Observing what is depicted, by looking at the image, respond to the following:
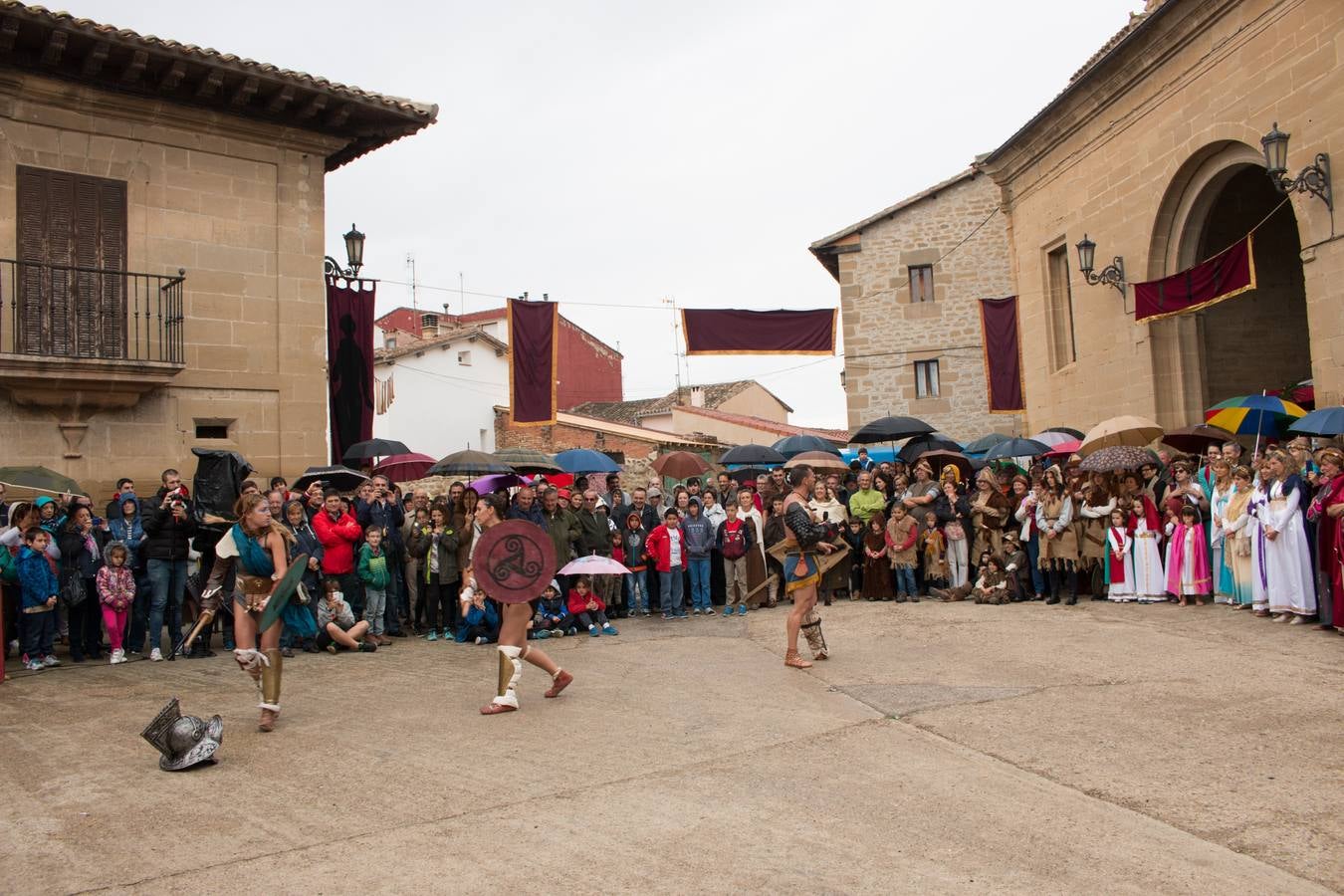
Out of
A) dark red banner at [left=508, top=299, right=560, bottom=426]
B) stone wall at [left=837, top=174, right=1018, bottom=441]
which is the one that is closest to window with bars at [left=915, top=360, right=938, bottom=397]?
stone wall at [left=837, top=174, right=1018, bottom=441]

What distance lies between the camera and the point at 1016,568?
536 inches

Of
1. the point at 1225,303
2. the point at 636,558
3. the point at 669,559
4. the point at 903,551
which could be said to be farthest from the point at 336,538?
the point at 1225,303

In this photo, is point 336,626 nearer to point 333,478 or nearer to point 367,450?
point 333,478

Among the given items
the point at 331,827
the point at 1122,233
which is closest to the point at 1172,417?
the point at 1122,233

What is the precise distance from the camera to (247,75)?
44.1 ft

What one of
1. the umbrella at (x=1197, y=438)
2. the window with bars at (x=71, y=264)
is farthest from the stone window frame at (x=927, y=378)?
the window with bars at (x=71, y=264)

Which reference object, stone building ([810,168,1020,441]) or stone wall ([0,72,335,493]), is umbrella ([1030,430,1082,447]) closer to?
stone building ([810,168,1020,441])

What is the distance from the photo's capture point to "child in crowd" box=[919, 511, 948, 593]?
47.1ft

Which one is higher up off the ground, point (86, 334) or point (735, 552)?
point (86, 334)

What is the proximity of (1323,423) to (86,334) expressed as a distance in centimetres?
1496

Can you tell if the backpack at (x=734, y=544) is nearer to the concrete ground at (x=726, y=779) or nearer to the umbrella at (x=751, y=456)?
the umbrella at (x=751, y=456)

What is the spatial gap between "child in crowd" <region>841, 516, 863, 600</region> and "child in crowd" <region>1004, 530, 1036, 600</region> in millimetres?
2052

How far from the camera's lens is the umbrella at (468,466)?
14.2 meters

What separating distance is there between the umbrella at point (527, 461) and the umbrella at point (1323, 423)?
1002cm
